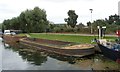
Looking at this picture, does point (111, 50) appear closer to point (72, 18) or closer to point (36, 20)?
point (72, 18)

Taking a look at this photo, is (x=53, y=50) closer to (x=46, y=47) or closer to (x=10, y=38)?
(x=46, y=47)

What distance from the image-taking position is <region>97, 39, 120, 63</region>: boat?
83.9 feet

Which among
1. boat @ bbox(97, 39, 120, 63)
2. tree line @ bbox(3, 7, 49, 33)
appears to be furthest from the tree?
boat @ bbox(97, 39, 120, 63)

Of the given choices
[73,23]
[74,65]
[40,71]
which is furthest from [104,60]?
[73,23]

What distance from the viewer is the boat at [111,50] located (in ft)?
83.9

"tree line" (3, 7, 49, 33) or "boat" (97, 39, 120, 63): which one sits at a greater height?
"tree line" (3, 7, 49, 33)

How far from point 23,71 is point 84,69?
18.5 ft

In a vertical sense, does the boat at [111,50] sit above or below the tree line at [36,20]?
below

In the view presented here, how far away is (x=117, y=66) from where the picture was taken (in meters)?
24.0

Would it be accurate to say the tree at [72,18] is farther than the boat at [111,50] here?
Yes

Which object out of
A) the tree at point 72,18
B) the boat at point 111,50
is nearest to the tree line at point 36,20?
the tree at point 72,18

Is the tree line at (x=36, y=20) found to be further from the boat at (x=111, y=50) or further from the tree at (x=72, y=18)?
the boat at (x=111, y=50)

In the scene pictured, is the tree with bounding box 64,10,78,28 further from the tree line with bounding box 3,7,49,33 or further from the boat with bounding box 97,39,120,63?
the boat with bounding box 97,39,120,63

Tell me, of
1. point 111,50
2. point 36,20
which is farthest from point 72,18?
point 111,50
